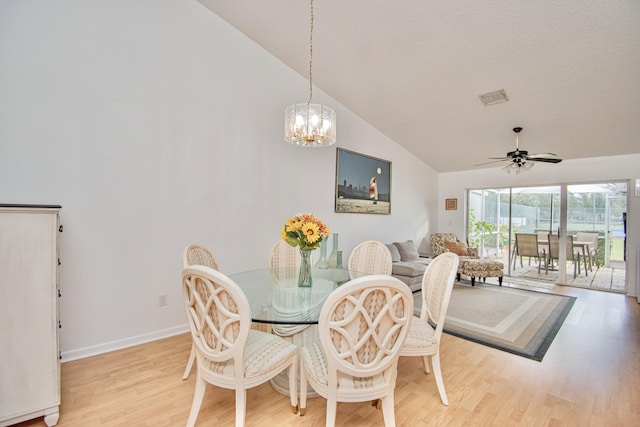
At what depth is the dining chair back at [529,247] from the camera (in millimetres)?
5828

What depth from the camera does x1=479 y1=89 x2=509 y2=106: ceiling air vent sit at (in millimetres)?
3622

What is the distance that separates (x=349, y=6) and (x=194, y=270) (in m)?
2.85

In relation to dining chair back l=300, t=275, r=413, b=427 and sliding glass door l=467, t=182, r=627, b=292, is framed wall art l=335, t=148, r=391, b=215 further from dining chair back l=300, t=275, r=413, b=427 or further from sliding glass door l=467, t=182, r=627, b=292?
dining chair back l=300, t=275, r=413, b=427

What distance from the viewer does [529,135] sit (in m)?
4.48

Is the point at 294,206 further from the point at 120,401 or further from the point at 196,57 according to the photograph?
the point at 120,401

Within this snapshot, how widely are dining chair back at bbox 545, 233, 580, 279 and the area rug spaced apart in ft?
4.17

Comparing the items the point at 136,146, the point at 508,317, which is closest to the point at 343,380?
the point at 136,146

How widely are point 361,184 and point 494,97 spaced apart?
2.22 m

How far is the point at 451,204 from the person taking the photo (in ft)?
22.6

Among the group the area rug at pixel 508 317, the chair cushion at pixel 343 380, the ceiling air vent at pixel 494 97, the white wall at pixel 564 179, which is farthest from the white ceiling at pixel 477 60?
the chair cushion at pixel 343 380

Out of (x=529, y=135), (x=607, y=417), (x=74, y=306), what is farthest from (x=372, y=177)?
(x=74, y=306)

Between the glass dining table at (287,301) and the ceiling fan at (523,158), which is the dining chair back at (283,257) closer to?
the glass dining table at (287,301)

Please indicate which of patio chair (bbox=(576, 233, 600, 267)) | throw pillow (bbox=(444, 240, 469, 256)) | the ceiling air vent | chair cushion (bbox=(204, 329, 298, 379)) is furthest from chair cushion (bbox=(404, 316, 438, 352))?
patio chair (bbox=(576, 233, 600, 267))

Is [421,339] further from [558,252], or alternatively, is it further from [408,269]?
[558,252]
